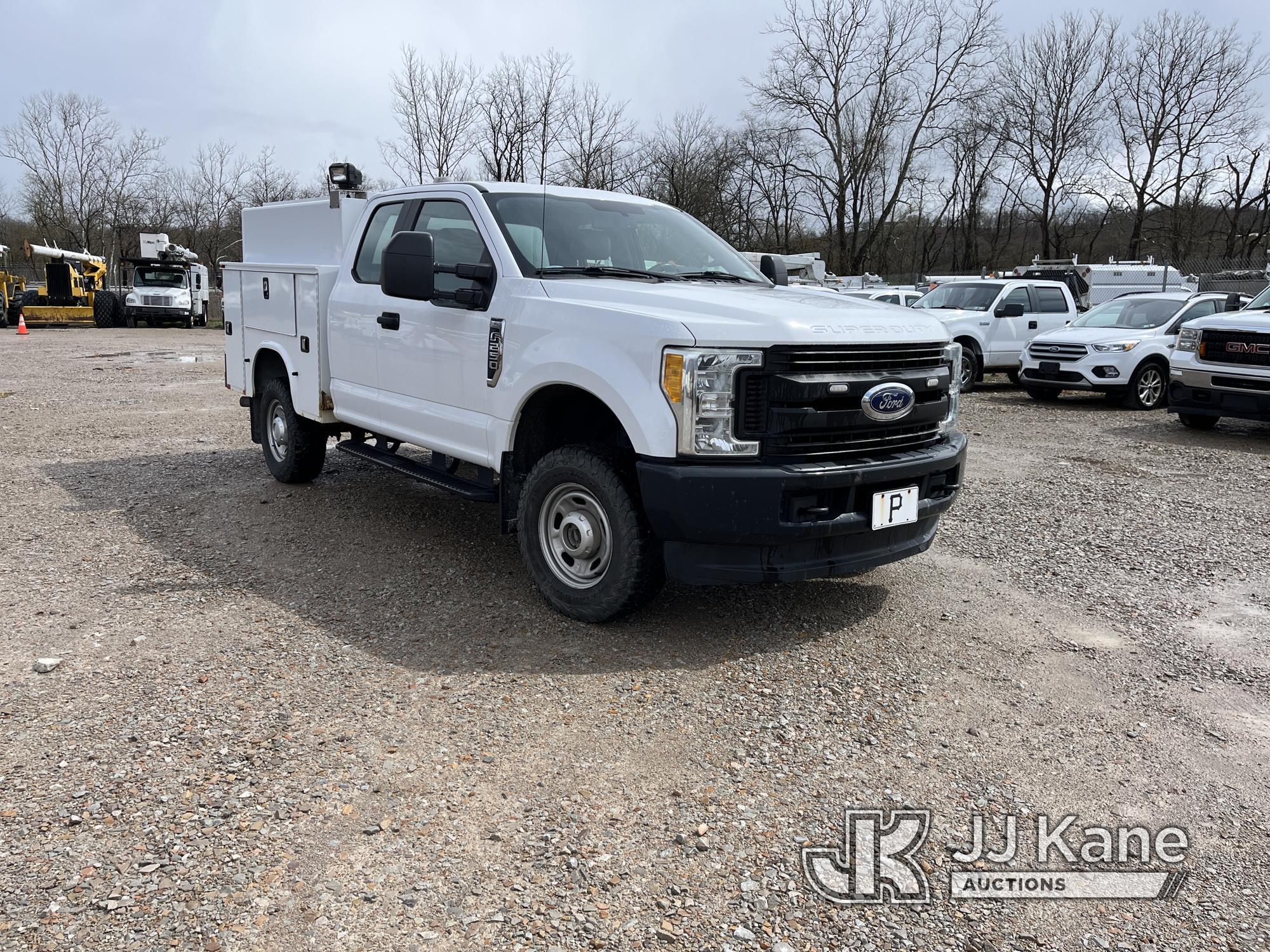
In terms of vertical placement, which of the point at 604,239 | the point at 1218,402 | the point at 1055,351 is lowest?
the point at 1218,402

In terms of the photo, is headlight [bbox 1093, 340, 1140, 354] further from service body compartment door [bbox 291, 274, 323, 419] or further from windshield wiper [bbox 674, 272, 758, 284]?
service body compartment door [bbox 291, 274, 323, 419]

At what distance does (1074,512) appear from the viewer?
720 centimetres

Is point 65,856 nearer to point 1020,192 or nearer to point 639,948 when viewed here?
point 639,948

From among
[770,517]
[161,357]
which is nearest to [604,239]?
[770,517]

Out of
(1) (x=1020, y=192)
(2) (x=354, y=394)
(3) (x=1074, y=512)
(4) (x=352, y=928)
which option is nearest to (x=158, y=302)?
(2) (x=354, y=394)

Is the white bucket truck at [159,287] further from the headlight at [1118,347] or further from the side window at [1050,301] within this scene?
the headlight at [1118,347]

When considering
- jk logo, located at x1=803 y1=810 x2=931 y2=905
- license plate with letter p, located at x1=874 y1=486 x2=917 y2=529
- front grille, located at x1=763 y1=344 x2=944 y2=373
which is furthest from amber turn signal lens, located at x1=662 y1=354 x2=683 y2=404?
jk logo, located at x1=803 y1=810 x2=931 y2=905

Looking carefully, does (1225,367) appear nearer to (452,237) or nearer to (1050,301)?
(1050,301)

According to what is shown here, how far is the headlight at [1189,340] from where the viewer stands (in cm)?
1092

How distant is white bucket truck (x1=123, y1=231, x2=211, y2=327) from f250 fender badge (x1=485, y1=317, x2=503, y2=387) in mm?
31785

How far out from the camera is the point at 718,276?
18.1 ft

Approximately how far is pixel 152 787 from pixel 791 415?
105 inches

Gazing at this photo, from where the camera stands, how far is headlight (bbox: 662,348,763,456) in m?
4.04

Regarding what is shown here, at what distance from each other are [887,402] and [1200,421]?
9.09 metres
